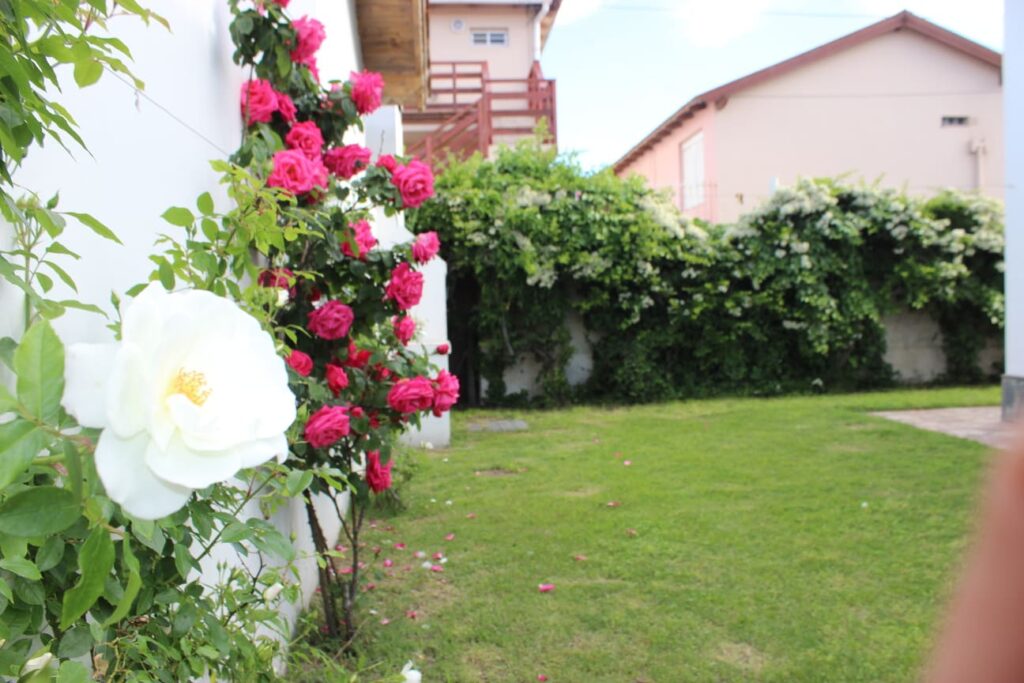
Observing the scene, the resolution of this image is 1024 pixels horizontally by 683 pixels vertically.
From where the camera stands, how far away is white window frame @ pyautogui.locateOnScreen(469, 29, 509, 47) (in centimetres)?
2147

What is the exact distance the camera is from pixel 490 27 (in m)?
21.4

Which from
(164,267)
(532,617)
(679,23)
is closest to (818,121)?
(679,23)

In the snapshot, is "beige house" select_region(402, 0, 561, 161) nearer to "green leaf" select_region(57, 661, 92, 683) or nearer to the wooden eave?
the wooden eave

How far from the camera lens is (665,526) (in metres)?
4.96

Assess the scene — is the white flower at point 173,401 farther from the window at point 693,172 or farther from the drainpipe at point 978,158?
the drainpipe at point 978,158

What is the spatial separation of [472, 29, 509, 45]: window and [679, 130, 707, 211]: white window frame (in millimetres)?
6431

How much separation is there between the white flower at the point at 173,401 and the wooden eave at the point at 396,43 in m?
5.72

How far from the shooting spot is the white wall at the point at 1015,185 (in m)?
7.03

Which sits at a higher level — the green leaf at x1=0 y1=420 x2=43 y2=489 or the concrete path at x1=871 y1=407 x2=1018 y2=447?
the green leaf at x1=0 y1=420 x2=43 y2=489

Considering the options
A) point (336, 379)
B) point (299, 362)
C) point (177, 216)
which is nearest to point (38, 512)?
point (177, 216)

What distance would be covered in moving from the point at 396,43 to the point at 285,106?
464 cm

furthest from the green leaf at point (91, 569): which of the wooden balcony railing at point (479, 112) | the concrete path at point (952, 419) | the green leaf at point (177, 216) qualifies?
the wooden balcony railing at point (479, 112)

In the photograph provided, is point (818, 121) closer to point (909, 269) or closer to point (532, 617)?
point (909, 269)

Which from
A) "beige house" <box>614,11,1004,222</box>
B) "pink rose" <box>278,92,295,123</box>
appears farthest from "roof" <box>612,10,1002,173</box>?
"pink rose" <box>278,92,295,123</box>
